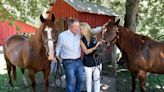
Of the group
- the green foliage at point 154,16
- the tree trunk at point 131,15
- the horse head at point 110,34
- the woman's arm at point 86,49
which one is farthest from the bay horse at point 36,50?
the green foliage at point 154,16

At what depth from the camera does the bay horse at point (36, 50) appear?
4.61m

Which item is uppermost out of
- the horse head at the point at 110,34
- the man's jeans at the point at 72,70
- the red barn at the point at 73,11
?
the red barn at the point at 73,11

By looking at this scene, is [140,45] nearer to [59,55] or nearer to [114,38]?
[114,38]

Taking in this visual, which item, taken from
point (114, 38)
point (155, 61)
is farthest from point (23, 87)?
→ point (155, 61)

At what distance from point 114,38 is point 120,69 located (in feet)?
13.5

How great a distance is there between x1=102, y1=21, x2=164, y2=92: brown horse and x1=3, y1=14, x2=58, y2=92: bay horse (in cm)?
158

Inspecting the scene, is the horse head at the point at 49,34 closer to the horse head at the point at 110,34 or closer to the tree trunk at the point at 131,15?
the horse head at the point at 110,34

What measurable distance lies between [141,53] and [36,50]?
228cm

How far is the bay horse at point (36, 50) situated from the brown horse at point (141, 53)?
1580mm

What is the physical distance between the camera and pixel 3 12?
5012mm

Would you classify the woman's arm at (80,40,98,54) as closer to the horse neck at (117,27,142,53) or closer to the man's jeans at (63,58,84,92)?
the man's jeans at (63,58,84,92)

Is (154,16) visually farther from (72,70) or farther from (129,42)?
(72,70)

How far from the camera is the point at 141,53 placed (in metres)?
5.66

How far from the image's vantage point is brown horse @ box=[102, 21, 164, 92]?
5.59 m
